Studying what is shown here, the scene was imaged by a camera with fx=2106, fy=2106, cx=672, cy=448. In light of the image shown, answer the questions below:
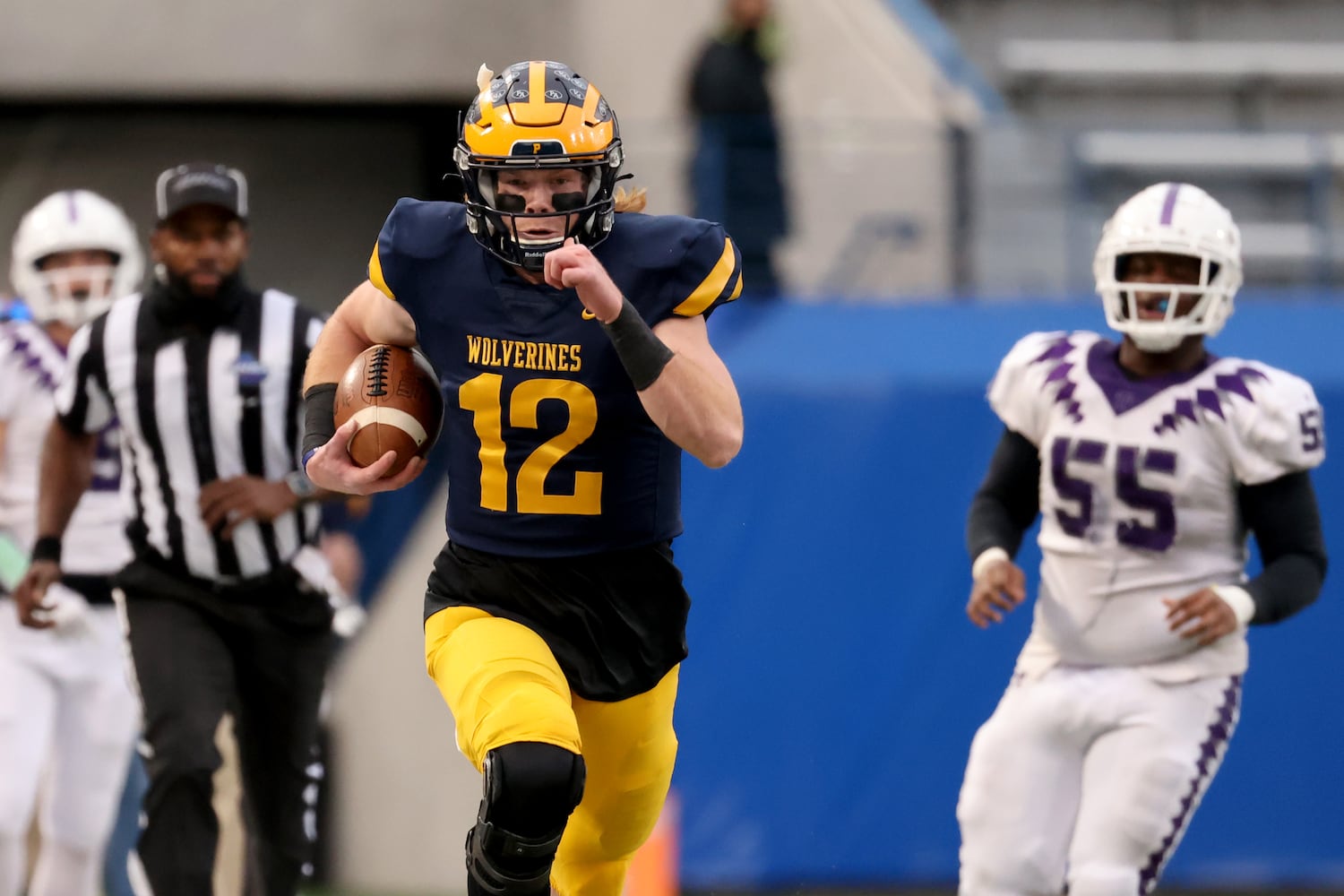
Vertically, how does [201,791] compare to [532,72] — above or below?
below

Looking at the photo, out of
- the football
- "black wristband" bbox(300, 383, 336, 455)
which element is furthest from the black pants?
the football

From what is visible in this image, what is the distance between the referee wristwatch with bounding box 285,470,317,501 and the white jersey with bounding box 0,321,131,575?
88 centimetres

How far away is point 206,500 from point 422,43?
5.56 metres

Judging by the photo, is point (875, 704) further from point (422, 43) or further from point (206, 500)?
point (422, 43)

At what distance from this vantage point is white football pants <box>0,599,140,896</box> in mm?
5305

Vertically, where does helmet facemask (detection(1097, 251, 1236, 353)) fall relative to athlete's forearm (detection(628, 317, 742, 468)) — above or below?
above

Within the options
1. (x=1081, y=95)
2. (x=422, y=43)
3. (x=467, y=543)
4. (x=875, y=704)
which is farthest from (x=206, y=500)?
(x=1081, y=95)

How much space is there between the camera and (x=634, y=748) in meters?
3.82

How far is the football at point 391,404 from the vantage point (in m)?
3.68

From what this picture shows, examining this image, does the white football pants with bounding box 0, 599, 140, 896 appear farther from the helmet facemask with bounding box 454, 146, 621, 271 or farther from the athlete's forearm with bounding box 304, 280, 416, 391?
the helmet facemask with bounding box 454, 146, 621, 271

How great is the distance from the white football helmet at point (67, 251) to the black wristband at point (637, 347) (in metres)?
2.81

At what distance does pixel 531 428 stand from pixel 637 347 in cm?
34

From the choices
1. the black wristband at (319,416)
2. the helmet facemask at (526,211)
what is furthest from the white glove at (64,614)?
the helmet facemask at (526,211)

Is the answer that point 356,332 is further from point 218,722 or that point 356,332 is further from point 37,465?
point 37,465
